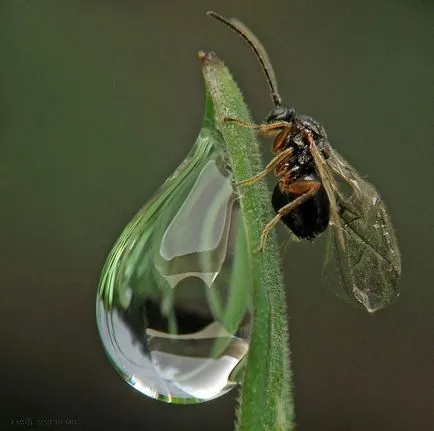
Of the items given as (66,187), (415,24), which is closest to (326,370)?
(66,187)

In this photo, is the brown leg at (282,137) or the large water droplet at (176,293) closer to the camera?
the large water droplet at (176,293)

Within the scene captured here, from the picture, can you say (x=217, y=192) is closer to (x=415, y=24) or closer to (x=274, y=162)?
(x=274, y=162)

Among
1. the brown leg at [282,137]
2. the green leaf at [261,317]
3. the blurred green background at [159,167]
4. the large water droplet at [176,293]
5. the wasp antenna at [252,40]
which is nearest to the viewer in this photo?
the green leaf at [261,317]

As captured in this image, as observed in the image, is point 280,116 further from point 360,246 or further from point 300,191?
point 360,246

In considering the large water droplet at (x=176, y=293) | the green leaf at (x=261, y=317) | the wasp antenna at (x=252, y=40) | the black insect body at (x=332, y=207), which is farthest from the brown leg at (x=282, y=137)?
the green leaf at (x=261, y=317)

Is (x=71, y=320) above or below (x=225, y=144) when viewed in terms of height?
below

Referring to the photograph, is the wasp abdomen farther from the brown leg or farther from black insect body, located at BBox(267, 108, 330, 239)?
the brown leg

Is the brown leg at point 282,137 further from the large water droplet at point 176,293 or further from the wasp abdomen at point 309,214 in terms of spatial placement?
the large water droplet at point 176,293
